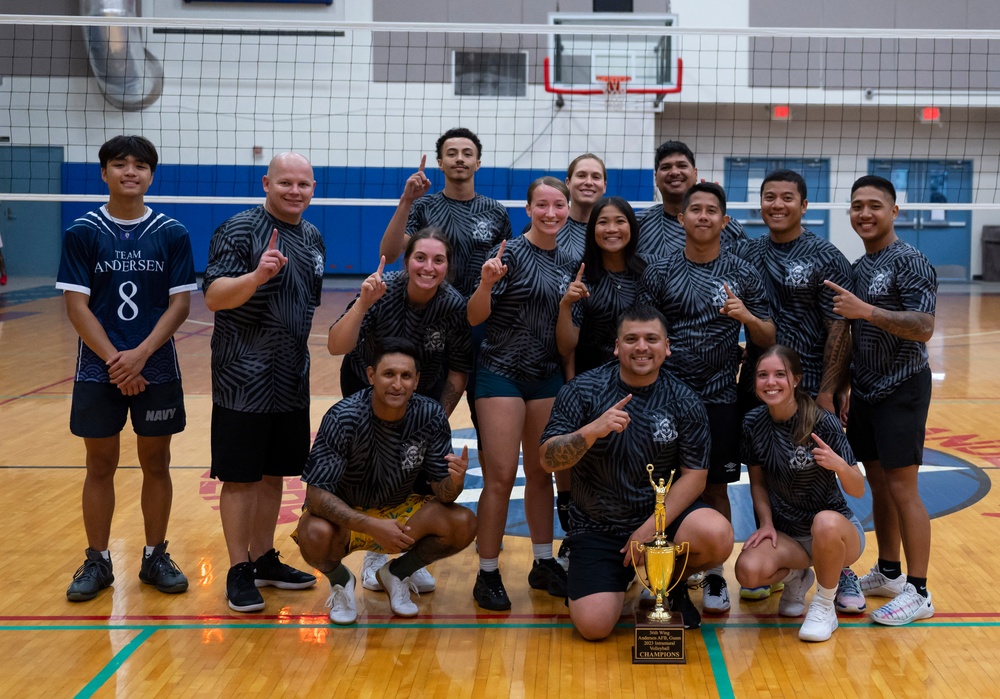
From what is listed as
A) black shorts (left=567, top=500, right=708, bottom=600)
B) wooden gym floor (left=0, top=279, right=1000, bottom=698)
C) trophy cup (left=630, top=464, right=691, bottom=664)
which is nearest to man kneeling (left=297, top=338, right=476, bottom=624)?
wooden gym floor (left=0, top=279, right=1000, bottom=698)

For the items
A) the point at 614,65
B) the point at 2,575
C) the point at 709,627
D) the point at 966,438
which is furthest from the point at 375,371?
the point at 614,65

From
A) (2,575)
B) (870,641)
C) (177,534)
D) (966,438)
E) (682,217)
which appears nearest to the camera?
(870,641)

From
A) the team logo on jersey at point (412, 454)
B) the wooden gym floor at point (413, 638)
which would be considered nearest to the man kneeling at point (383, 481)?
the team logo on jersey at point (412, 454)

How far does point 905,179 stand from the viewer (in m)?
19.0

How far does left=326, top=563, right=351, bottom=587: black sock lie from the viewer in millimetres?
4195

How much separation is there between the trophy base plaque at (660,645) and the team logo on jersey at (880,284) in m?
1.58

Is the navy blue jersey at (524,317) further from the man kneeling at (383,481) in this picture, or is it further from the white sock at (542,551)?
the white sock at (542,551)

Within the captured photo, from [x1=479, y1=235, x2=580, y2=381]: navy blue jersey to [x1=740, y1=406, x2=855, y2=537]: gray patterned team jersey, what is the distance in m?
0.91

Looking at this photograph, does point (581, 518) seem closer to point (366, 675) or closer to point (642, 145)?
point (366, 675)

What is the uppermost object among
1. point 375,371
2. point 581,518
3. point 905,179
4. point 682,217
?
point 905,179

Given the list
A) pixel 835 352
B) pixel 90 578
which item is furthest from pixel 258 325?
pixel 835 352

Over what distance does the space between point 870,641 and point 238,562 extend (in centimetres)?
258

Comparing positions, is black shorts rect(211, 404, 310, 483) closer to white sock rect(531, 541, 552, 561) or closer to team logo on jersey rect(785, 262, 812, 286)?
white sock rect(531, 541, 552, 561)

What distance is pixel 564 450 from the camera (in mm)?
3971
